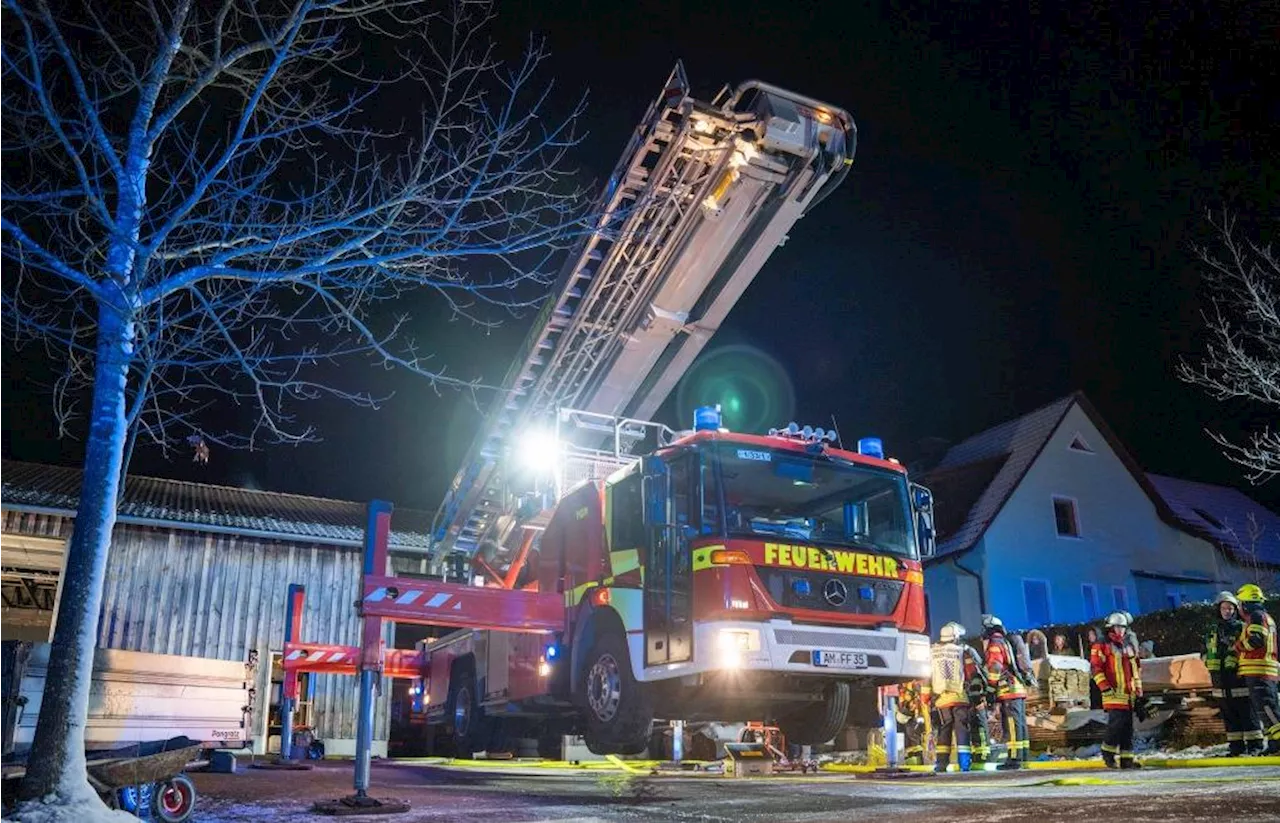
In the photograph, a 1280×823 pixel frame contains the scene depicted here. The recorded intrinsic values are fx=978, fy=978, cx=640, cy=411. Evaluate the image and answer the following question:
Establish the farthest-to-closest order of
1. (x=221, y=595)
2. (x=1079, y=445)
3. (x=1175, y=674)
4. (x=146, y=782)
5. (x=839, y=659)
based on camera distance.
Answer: (x=1079, y=445) → (x=221, y=595) → (x=1175, y=674) → (x=839, y=659) → (x=146, y=782)

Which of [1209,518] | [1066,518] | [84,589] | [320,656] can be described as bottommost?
[320,656]

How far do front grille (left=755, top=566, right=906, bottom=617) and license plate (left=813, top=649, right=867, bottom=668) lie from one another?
33 centimetres

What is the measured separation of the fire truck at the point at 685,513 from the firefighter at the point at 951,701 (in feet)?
13.0

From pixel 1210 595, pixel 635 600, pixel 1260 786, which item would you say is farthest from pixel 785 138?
pixel 1210 595

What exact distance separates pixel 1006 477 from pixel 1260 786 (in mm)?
20590

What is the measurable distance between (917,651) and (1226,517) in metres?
28.3

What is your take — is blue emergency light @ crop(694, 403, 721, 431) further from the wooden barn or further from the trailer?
the wooden barn

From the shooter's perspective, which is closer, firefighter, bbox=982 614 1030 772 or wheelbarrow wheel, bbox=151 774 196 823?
wheelbarrow wheel, bbox=151 774 196 823

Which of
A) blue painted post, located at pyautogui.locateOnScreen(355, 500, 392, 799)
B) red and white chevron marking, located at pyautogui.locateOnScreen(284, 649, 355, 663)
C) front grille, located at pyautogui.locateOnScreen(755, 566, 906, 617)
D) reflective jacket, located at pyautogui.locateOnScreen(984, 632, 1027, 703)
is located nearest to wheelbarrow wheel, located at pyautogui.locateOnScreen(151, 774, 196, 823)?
blue painted post, located at pyautogui.locateOnScreen(355, 500, 392, 799)

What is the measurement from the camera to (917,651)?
800cm

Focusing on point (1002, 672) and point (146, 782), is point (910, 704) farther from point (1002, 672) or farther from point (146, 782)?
point (146, 782)

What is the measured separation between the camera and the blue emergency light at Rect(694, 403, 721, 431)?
27.1 ft

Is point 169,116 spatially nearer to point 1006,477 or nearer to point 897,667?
point 897,667

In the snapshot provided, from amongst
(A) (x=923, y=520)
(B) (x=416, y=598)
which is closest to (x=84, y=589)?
(B) (x=416, y=598)
